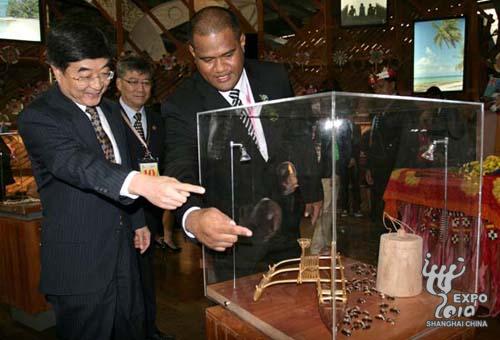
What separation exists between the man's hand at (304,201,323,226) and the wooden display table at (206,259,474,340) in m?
0.11

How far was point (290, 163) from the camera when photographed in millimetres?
1043

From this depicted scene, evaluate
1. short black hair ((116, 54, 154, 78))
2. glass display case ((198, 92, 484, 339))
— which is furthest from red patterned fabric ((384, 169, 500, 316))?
short black hair ((116, 54, 154, 78))

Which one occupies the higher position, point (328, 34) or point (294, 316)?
point (328, 34)

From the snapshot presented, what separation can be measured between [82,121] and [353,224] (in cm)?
93

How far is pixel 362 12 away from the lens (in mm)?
6035

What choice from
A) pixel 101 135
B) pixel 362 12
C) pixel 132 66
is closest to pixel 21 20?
pixel 132 66

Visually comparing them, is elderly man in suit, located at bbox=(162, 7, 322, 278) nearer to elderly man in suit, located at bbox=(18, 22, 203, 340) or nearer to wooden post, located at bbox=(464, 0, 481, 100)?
elderly man in suit, located at bbox=(18, 22, 203, 340)

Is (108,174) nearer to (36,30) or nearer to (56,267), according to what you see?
(56,267)

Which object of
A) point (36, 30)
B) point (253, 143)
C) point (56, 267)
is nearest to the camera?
point (253, 143)

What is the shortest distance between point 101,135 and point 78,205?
24 cm

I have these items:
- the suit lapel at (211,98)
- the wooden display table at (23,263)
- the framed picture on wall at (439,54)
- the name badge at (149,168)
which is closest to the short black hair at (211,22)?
the suit lapel at (211,98)

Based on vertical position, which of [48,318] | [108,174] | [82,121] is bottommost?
[48,318]

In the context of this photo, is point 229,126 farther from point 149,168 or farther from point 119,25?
A: point 119,25

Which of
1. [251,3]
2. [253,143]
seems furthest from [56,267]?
[251,3]
